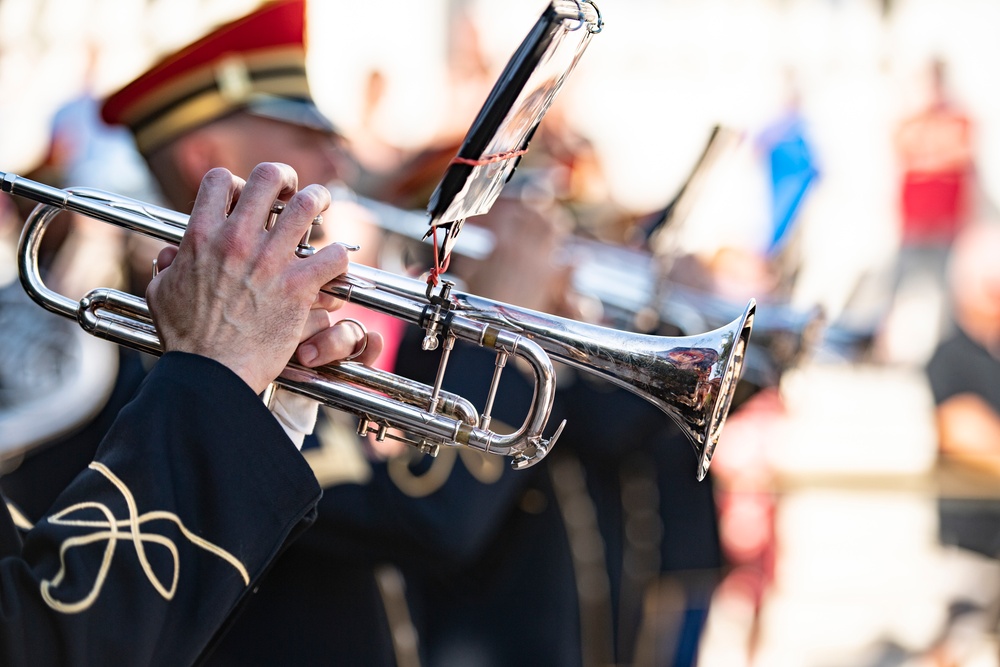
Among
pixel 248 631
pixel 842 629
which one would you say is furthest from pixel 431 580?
pixel 842 629

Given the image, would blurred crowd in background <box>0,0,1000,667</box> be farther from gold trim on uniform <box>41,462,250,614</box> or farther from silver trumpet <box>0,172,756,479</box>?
gold trim on uniform <box>41,462,250,614</box>

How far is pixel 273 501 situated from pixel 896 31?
369 inches

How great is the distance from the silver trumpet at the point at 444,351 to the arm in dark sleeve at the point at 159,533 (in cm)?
37

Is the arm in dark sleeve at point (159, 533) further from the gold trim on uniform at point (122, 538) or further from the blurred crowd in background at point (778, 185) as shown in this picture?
the blurred crowd in background at point (778, 185)

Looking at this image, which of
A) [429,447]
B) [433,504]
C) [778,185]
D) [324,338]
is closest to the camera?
[324,338]

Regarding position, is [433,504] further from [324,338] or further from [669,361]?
[324,338]

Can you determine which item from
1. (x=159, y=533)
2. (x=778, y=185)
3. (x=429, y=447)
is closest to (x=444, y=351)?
(x=429, y=447)

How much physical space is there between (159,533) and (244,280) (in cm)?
33

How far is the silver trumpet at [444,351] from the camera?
1.83 meters

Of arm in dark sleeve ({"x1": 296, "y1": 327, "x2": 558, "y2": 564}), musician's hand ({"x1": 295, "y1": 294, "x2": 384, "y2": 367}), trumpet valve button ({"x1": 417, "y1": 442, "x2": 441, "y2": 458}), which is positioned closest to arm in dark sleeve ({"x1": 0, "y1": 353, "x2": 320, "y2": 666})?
musician's hand ({"x1": 295, "y1": 294, "x2": 384, "y2": 367})

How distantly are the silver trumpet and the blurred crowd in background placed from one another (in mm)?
1183

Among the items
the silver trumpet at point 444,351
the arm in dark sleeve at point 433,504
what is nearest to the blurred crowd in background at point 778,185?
the arm in dark sleeve at point 433,504

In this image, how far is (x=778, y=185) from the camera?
450 cm

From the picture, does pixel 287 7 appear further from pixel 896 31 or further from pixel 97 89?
pixel 896 31
